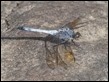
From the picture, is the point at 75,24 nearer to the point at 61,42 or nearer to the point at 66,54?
the point at 61,42

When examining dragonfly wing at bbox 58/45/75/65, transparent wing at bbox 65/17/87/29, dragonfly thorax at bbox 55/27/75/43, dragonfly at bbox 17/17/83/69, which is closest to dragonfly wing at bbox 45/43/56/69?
dragonfly at bbox 17/17/83/69

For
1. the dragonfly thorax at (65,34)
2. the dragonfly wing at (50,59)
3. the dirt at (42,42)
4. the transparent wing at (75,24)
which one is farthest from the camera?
the transparent wing at (75,24)

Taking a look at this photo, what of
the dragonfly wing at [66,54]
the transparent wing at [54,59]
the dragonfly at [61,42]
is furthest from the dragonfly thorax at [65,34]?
the transparent wing at [54,59]

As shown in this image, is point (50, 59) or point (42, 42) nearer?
point (50, 59)

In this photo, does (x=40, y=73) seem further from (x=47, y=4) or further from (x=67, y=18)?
(x=47, y=4)

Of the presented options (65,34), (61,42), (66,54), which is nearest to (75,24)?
(65,34)

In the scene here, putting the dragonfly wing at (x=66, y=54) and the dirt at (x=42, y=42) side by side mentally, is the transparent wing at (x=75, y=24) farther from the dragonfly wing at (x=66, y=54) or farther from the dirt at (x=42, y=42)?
the dragonfly wing at (x=66, y=54)
